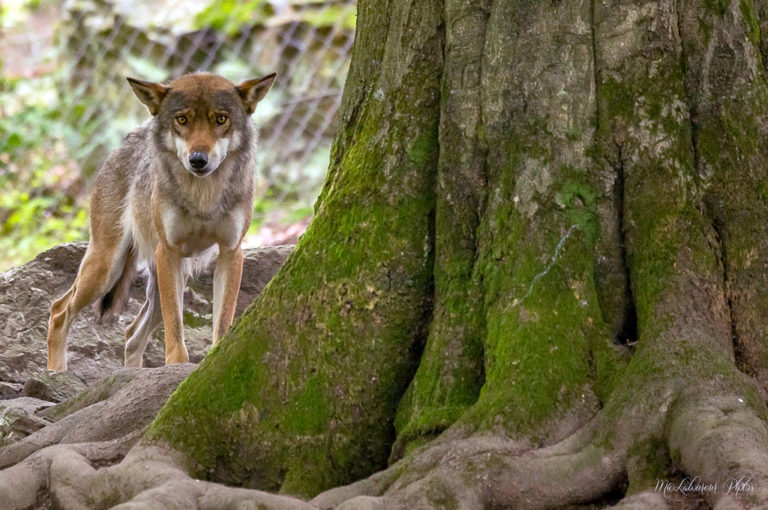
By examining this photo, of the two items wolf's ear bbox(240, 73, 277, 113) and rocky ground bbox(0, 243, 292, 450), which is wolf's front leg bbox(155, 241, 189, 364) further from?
wolf's ear bbox(240, 73, 277, 113)

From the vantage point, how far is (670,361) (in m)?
3.61

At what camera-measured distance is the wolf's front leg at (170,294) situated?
281 inches

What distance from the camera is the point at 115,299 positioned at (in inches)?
311

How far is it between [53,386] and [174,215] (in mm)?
1476

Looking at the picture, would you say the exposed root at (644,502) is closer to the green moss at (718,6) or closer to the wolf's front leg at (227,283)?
the green moss at (718,6)

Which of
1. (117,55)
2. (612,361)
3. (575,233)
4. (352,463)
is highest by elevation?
(117,55)

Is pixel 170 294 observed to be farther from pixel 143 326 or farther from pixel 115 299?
pixel 115 299

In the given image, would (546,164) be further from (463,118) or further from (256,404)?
(256,404)

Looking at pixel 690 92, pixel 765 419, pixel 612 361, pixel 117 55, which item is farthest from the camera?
pixel 117 55

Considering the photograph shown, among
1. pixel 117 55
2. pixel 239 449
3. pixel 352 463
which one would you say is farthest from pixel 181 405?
pixel 117 55

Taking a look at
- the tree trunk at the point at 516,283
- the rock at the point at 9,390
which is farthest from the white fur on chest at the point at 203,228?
the tree trunk at the point at 516,283

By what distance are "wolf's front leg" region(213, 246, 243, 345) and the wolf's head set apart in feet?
2.38

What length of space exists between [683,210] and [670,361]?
62 centimetres

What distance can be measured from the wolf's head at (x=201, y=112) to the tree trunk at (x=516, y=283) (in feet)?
8.13
